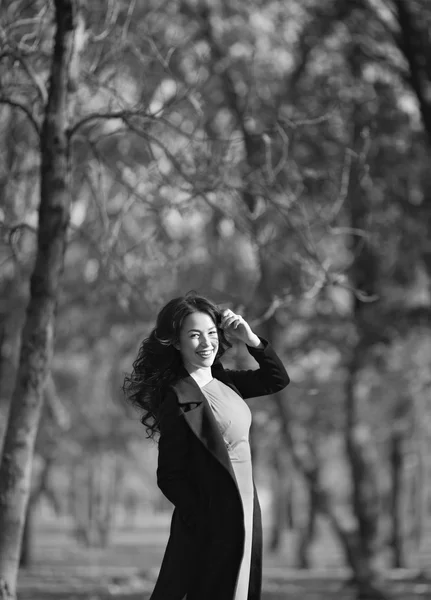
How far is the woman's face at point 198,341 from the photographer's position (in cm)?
405

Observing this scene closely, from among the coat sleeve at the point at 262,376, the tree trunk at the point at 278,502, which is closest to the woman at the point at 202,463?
the coat sleeve at the point at 262,376

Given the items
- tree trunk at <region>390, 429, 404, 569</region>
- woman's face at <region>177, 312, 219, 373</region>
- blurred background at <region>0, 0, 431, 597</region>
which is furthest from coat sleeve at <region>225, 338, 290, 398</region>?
tree trunk at <region>390, 429, 404, 569</region>

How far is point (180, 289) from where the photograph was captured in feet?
45.4

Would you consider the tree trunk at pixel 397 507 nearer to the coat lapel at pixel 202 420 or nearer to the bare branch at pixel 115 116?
the bare branch at pixel 115 116

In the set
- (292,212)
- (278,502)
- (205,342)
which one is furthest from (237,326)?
(278,502)

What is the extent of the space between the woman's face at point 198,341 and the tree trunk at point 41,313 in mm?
2517

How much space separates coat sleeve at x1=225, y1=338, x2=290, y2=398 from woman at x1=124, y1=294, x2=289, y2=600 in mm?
124

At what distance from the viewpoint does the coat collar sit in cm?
378

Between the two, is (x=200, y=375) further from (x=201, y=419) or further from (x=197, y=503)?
(x=197, y=503)

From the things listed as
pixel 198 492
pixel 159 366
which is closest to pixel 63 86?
pixel 159 366

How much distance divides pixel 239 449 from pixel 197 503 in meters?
0.28

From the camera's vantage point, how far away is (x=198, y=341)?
4.05m

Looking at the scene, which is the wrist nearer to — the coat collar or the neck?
the neck

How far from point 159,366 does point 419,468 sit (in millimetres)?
24122
